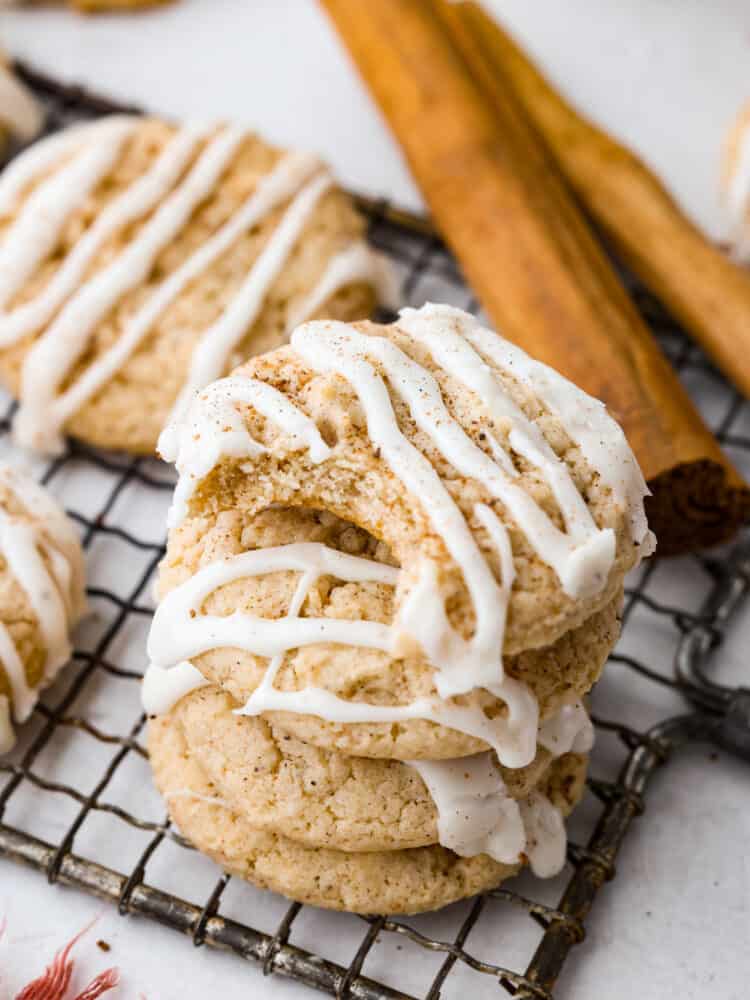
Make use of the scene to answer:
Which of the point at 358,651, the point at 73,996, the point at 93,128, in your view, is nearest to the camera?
the point at 358,651

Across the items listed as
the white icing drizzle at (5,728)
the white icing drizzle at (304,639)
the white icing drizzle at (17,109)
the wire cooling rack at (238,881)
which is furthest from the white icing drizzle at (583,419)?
the white icing drizzle at (17,109)

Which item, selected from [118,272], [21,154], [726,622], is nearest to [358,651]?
[726,622]

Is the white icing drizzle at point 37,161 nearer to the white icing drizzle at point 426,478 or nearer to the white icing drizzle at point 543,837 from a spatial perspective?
the white icing drizzle at point 426,478

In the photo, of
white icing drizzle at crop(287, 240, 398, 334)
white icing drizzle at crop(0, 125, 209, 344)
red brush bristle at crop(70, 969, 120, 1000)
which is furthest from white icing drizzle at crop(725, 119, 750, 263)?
red brush bristle at crop(70, 969, 120, 1000)

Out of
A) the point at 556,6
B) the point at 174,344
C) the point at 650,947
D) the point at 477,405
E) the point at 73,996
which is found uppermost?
the point at 556,6

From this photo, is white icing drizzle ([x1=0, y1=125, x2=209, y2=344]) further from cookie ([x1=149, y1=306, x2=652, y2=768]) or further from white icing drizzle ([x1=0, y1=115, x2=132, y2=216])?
cookie ([x1=149, y1=306, x2=652, y2=768])

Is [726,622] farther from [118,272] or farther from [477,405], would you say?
[118,272]
